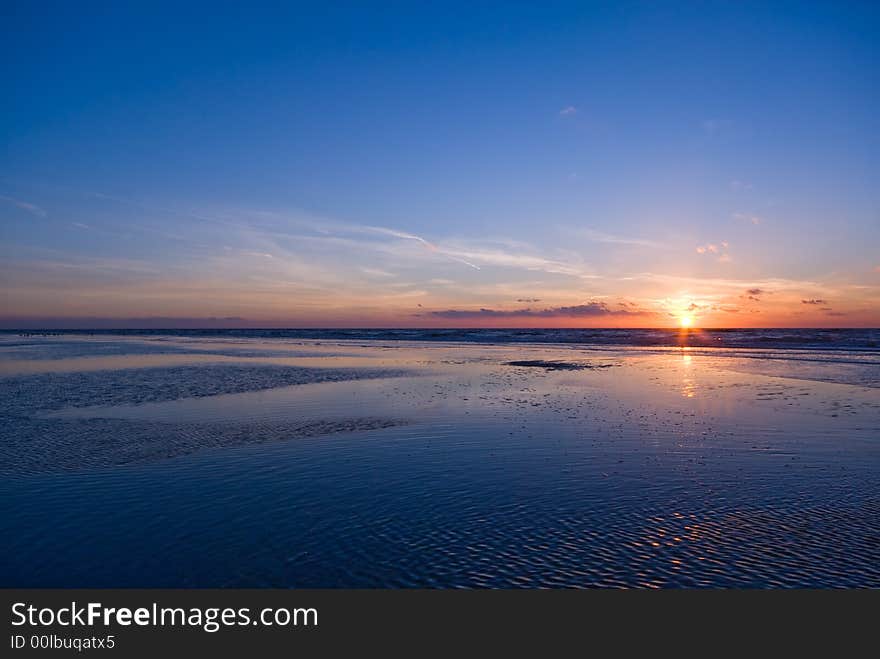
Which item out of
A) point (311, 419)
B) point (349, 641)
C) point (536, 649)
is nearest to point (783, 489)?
point (536, 649)

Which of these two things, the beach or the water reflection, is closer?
the beach

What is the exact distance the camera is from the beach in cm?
958

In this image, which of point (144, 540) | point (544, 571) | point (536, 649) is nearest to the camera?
point (536, 649)

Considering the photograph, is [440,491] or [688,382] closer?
[440,491]

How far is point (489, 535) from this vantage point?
11.0 meters

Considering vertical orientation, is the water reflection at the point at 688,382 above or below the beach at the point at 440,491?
above

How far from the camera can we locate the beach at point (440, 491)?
377 inches

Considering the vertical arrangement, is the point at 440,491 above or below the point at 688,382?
below

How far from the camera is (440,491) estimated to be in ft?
45.2

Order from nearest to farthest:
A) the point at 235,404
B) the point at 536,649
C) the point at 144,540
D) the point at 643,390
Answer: the point at 536,649 → the point at 144,540 → the point at 235,404 → the point at 643,390

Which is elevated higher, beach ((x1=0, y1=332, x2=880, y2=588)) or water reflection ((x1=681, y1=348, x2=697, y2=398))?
water reflection ((x1=681, y1=348, x2=697, y2=398))

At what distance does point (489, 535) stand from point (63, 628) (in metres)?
7.15

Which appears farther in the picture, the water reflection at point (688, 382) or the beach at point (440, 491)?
the water reflection at point (688, 382)

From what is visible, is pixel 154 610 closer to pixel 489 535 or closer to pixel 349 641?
pixel 349 641
